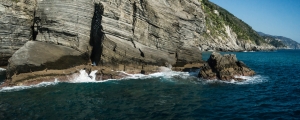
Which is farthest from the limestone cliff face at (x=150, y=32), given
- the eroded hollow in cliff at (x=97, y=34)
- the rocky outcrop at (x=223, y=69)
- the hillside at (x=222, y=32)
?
the hillside at (x=222, y=32)

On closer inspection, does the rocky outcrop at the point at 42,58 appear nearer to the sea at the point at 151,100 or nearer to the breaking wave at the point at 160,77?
the breaking wave at the point at 160,77

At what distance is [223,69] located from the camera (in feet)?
113

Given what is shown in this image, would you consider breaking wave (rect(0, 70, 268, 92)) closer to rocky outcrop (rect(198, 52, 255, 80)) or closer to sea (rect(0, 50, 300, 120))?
sea (rect(0, 50, 300, 120))

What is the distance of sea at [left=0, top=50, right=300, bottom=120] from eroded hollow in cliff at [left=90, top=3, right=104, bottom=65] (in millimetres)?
4410

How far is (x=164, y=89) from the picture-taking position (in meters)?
28.1

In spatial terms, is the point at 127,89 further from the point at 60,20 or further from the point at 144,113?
the point at 60,20

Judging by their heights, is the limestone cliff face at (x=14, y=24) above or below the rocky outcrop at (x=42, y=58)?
above

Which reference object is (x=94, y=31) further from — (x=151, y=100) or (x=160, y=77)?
(x=151, y=100)

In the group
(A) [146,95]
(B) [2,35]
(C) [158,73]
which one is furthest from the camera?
(C) [158,73]

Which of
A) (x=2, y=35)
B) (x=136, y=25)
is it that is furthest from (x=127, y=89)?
(x=2, y=35)

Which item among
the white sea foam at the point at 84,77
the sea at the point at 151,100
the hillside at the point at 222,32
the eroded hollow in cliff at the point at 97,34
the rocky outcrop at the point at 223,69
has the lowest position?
the sea at the point at 151,100

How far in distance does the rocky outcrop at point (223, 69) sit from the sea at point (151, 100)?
188cm

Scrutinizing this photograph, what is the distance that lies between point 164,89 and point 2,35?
973 inches

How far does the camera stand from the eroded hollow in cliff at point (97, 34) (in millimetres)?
35281
